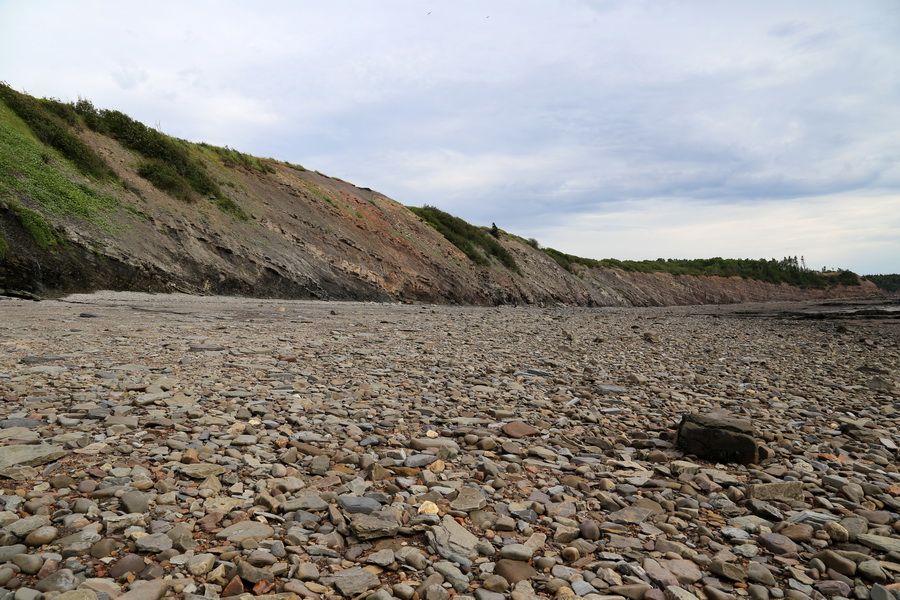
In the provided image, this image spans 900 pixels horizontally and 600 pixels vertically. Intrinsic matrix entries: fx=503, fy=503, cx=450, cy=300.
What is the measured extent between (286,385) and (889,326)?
25.2 metres

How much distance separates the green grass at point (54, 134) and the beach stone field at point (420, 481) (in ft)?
58.4

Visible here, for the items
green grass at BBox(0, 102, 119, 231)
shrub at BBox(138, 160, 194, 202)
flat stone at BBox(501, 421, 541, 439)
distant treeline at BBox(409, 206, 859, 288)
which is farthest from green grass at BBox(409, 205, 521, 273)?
flat stone at BBox(501, 421, 541, 439)

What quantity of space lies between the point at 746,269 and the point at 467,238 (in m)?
69.1

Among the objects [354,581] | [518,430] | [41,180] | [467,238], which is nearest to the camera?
[354,581]

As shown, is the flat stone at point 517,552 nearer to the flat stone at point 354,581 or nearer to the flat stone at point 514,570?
the flat stone at point 514,570

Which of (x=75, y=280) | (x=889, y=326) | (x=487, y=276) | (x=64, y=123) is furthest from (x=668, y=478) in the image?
(x=487, y=276)

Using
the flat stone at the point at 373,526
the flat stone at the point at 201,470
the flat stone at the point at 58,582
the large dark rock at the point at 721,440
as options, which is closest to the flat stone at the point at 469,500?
the flat stone at the point at 373,526

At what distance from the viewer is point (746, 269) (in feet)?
303

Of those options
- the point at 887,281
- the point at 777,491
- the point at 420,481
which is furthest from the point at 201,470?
the point at 887,281

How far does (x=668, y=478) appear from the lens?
175 inches

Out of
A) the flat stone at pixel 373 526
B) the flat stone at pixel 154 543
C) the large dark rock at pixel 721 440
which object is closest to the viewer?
the flat stone at pixel 154 543

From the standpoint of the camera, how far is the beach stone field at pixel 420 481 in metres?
2.77

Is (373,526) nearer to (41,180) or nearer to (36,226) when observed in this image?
(36,226)

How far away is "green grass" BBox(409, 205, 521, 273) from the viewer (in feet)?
148
